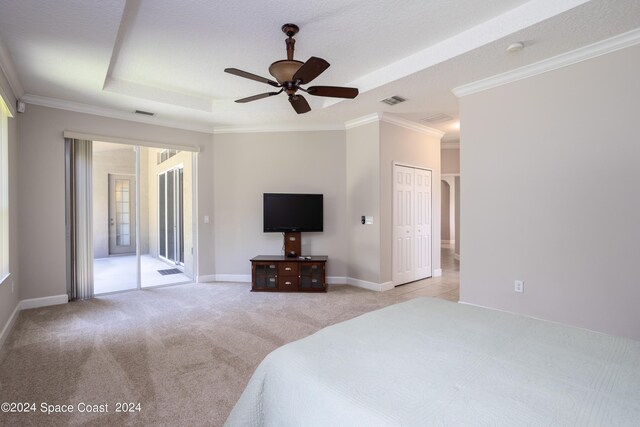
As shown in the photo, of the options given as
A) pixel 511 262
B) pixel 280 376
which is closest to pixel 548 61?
pixel 511 262

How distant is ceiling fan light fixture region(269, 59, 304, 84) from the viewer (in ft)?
8.46

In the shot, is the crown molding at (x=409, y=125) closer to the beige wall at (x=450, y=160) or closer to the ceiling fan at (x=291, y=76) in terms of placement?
the ceiling fan at (x=291, y=76)

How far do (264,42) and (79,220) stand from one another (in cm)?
352

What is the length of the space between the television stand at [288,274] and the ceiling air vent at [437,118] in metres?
2.78

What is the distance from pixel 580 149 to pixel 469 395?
2889 millimetres

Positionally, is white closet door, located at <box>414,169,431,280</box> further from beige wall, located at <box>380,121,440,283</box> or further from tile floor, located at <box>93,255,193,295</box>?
tile floor, located at <box>93,255,193,295</box>

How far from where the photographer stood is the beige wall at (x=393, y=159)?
4828mm

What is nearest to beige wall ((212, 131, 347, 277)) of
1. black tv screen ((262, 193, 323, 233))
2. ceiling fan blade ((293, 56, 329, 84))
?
black tv screen ((262, 193, 323, 233))

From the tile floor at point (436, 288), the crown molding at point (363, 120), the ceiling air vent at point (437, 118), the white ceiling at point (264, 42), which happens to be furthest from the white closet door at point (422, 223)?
the white ceiling at point (264, 42)

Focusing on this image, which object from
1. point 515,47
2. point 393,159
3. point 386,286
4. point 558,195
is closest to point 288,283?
point 386,286

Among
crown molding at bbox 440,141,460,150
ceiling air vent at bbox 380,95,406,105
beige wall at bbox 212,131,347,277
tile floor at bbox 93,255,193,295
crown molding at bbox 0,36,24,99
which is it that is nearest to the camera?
crown molding at bbox 0,36,24,99

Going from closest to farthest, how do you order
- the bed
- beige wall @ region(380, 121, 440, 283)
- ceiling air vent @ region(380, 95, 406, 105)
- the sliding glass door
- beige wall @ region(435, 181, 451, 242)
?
1. the bed
2. ceiling air vent @ region(380, 95, 406, 105)
3. beige wall @ region(380, 121, 440, 283)
4. the sliding glass door
5. beige wall @ region(435, 181, 451, 242)

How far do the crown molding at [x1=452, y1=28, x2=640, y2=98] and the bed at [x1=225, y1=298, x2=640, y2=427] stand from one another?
2.53 m

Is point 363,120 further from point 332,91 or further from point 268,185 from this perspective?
point 332,91
